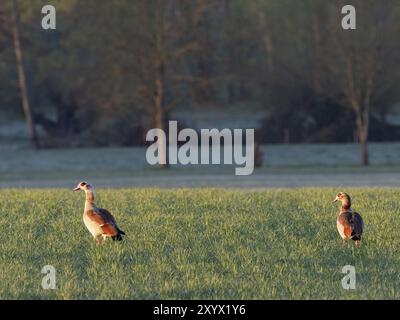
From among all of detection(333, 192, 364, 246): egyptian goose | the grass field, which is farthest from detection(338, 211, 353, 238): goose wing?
the grass field

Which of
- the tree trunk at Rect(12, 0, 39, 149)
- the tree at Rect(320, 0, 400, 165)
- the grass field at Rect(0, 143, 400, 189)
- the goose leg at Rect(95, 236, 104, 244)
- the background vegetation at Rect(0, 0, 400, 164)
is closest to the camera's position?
the goose leg at Rect(95, 236, 104, 244)

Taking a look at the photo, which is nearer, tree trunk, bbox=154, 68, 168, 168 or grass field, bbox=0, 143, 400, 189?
grass field, bbox=0, 143, 400, 189

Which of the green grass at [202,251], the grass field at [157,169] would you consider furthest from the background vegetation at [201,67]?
the green grass at [202,251]

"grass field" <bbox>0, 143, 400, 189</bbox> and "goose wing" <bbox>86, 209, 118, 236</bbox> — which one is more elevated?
"grass field" <bbox>0, 143, 400, 189</bbox>

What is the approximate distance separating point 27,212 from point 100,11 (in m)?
37.7

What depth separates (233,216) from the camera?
47.7ft

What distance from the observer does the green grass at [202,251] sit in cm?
1045

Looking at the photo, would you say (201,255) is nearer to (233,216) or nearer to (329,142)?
(233,216)

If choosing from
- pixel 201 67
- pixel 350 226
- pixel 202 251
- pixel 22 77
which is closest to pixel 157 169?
pixel 201 67

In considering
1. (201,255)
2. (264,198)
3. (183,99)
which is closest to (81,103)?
(183,99)

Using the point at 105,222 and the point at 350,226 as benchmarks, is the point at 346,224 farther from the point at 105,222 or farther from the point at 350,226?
the point at 105,222

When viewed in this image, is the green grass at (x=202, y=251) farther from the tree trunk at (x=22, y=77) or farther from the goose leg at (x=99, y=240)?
the tree trunk at (x=22, y=77)

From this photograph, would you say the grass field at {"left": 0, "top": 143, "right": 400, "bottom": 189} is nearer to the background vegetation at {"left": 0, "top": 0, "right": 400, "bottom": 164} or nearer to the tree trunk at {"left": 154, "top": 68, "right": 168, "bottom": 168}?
the tree trunk at {"left": 154, "top": 68, "right": 168, "bottom": 168}

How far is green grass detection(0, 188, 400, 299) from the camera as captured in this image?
10.5m
